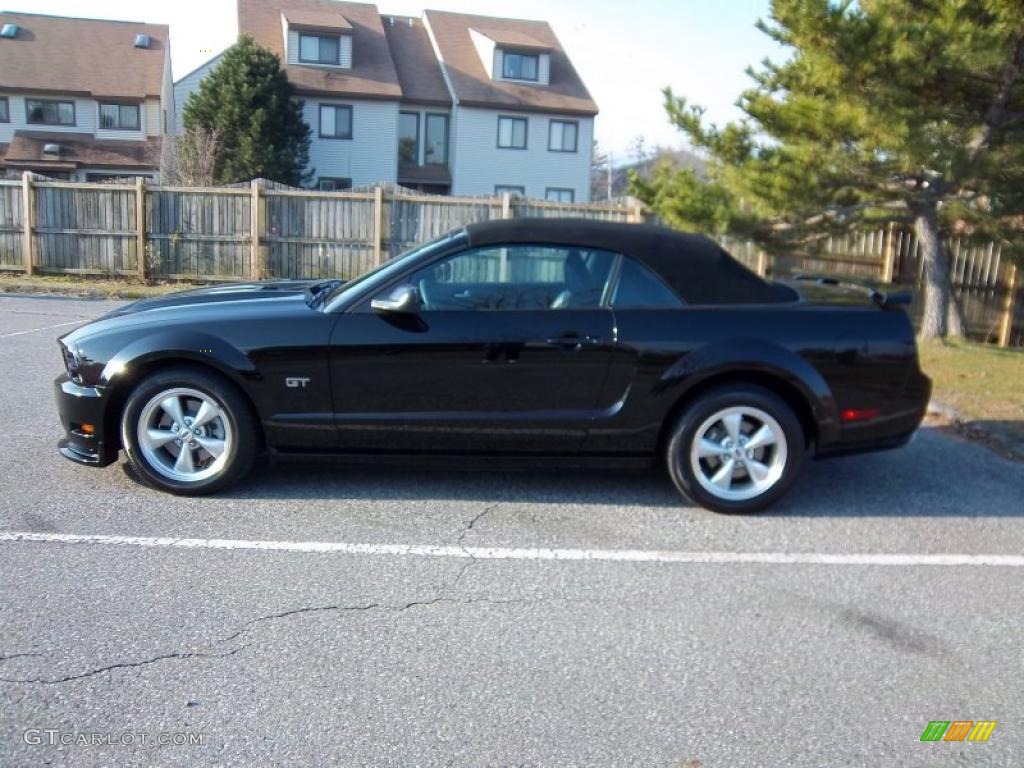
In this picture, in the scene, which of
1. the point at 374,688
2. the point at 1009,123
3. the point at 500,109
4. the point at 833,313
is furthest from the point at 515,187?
the point at 374,688

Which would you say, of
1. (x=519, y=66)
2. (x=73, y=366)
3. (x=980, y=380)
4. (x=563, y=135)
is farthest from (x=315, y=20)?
(x=73, y=366)

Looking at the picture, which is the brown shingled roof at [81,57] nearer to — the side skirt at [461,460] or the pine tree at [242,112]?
the pine tree at [242,112]

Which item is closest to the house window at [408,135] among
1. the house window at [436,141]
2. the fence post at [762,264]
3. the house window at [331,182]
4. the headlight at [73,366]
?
the house window at [436,141]

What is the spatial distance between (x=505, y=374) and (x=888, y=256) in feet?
34.8

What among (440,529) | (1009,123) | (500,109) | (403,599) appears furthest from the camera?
(500,109)

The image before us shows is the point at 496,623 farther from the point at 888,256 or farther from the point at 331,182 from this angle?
the point at 331,182

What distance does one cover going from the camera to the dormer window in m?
35.8

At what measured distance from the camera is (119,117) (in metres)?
34.8

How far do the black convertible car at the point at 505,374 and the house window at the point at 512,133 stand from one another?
31.5 m

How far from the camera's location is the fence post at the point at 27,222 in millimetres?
17219

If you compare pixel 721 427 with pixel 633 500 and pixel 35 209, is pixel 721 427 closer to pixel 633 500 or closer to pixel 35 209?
pixel 633 500

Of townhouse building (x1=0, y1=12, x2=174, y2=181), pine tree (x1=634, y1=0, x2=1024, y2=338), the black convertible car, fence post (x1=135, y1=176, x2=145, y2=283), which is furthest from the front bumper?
townhouse building (x1=0, y1=12, x2=174, y2=181)

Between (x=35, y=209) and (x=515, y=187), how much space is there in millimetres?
21120

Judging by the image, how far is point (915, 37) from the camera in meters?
8.63
